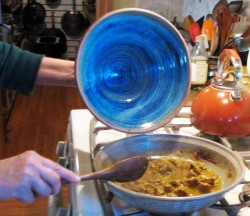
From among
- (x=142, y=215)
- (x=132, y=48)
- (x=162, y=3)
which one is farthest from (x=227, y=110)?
(x=162, y=3)

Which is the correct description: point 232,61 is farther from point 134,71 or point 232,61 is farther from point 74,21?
point 74,21

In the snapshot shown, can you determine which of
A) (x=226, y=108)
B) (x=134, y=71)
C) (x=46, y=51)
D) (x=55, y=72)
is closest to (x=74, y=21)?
(x=46, y=51)

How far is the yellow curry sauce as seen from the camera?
763 mm

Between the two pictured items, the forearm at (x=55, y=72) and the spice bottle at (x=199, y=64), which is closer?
the forearm at (x=55, y=72)

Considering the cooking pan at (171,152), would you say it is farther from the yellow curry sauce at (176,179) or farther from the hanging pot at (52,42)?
the hanging pot at (52,42)

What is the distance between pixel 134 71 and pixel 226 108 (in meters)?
0.28

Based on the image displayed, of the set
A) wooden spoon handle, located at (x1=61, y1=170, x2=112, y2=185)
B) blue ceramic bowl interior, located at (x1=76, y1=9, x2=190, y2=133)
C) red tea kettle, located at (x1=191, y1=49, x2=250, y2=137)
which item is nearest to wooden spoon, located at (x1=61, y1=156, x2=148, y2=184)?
wooden spoon handle, located at (x1=61, y1=170, x2=112, y2=185)

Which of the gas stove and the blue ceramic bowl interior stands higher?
the blue ceramic bowl interior

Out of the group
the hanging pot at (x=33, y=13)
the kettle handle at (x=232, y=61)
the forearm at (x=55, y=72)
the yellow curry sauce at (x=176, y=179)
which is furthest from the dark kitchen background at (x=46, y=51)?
the yellow curry sauce at (x=176, y=179)

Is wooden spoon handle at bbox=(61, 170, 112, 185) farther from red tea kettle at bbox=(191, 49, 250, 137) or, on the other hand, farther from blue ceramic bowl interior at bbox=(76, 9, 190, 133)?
red tea kettle at bbox=(191, 49, 250, 137)

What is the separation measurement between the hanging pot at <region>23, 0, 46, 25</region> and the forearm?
151 inches

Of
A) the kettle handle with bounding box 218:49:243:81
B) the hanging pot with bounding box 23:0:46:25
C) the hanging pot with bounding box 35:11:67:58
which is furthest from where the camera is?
the hanging pot with bounding box 23:0:46:25

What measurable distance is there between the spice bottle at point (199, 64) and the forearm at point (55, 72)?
498mm

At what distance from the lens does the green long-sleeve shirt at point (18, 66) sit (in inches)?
42.4
